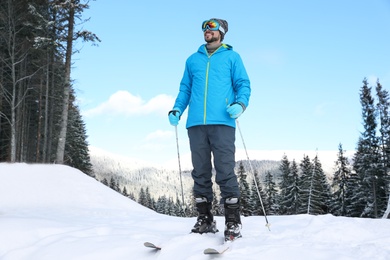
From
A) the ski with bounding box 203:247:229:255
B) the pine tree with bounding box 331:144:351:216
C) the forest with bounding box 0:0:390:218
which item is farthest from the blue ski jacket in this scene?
the pine tree with bounding box 331:144:351:216

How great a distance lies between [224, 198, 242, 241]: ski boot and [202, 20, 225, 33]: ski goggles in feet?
7.44

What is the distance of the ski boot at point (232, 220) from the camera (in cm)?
379

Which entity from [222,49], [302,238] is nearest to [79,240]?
[302,238]

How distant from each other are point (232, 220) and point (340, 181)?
127ft

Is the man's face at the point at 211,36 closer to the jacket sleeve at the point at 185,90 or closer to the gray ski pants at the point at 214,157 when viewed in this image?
the jacket sleeve at the point at 185,90

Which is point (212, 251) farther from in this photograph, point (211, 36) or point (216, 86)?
point (211, 36)

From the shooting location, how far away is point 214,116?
4121 millimetres

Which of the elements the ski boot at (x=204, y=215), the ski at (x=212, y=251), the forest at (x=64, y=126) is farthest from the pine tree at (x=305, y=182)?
the ski at (x=212, y=251)

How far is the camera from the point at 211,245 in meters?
3.57

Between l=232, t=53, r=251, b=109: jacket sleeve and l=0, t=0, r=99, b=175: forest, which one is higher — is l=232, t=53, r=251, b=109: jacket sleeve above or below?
below

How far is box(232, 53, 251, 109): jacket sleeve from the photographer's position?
423 centimetres

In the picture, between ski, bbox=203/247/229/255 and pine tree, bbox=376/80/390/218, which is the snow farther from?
pine tree, bbox=376/80/390/218

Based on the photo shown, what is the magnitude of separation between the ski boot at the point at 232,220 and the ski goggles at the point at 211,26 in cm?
227

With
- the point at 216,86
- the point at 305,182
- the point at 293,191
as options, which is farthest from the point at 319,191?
the point at 216,86
